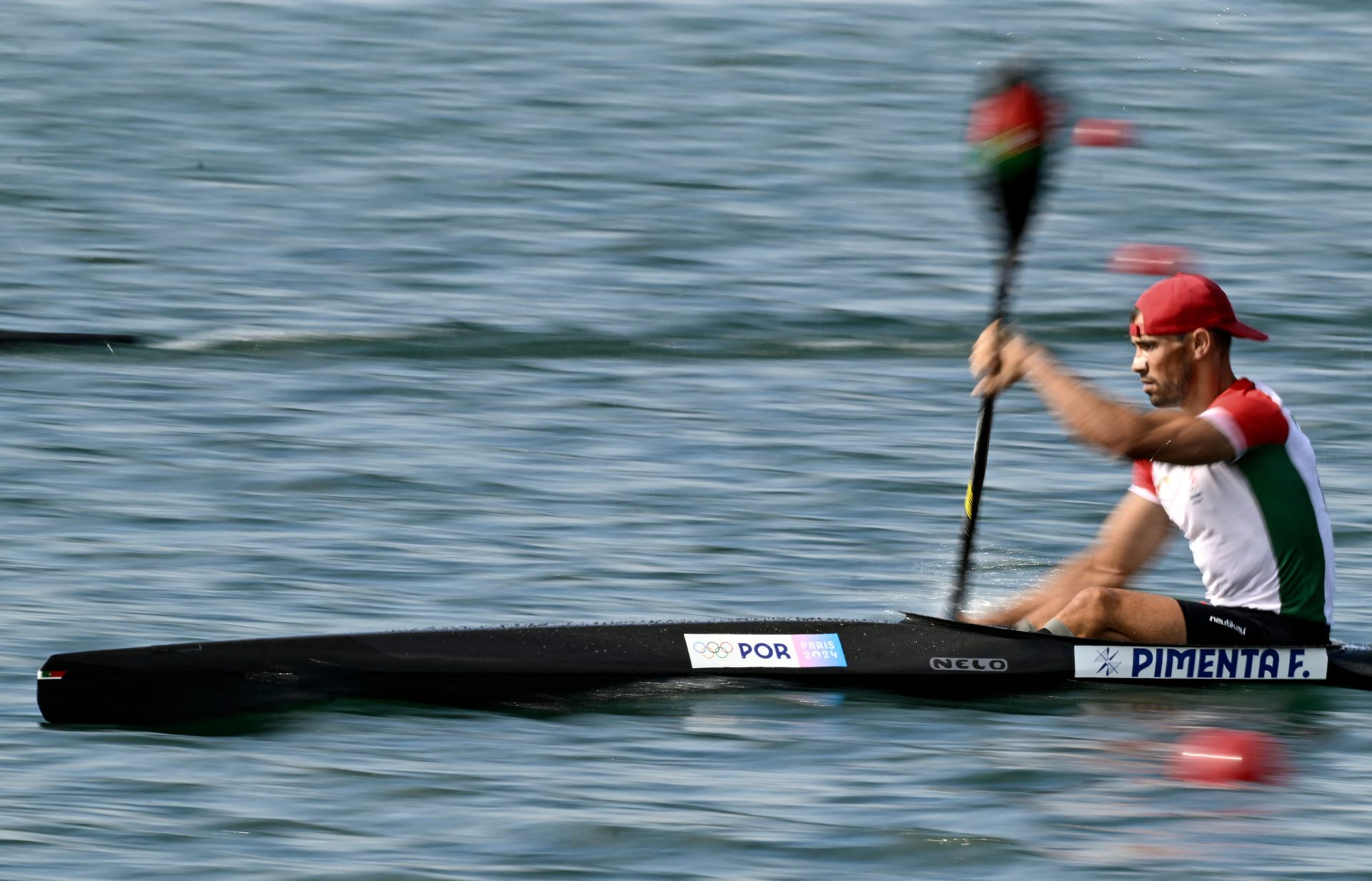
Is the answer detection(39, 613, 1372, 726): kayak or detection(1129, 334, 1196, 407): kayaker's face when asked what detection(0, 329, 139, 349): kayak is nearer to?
detection(39, 613, 1372, 726): kayak

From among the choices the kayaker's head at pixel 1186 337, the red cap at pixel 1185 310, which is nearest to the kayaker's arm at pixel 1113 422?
the kayaker's head at pixel 1186 337

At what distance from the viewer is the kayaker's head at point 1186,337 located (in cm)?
613

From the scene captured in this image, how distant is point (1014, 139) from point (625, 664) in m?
1.91

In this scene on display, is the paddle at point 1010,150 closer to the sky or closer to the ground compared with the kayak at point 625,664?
closer to the sky

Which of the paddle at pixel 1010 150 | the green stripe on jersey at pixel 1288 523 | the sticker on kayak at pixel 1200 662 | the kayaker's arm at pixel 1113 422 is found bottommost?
the sticker on kayak at pixel 1200 662

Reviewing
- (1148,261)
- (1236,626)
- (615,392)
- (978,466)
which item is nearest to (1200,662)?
(1236,626)

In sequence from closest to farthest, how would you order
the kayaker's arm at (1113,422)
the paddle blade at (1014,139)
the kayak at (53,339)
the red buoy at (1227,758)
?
the red buoy at (1227,758) < the kayaker's arm at (1113,422) < the paddle blade at (1014,139) < the kayak at (53,339)

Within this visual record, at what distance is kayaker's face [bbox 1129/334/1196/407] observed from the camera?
6.16 m

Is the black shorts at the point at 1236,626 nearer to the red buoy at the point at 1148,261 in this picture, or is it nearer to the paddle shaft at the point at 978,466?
the paddle shaft at the point at 978,466

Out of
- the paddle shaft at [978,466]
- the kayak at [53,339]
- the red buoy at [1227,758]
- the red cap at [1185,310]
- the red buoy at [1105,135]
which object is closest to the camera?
the red buoy at [1227,758]

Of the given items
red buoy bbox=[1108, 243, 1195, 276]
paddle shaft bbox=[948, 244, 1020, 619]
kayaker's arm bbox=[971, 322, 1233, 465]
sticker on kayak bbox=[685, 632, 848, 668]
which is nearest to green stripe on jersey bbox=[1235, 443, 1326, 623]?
kayaker's arm bbox=[971, 322, 1233, 465]

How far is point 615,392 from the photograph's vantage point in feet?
37.2

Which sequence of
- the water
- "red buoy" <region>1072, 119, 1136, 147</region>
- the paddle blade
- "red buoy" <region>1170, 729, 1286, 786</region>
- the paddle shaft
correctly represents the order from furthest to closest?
the paddle blade → the paddle shaft → "red buoy" <region>1072, 119, 1136, 147</region> → "red buoy" <region>1170, 729, 1286, 786</region> → the water

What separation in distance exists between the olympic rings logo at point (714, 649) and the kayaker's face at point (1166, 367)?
4.41ft
